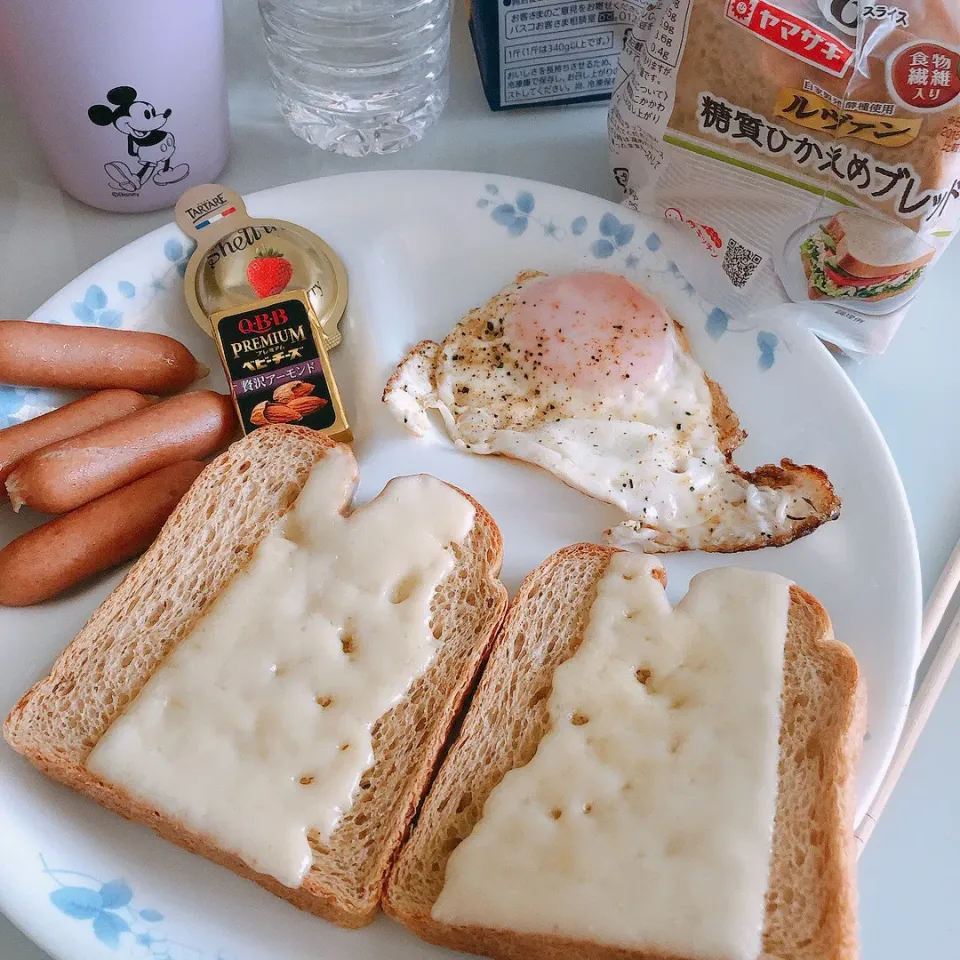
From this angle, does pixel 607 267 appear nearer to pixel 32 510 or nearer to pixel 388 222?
pixel 388 222

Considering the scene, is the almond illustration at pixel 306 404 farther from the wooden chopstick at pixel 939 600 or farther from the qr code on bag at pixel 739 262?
the wooden chopstick at pixel 939 600

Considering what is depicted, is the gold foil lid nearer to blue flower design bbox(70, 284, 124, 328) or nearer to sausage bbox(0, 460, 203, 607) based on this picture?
blue flower design bbox(70, 284, 124, 328)

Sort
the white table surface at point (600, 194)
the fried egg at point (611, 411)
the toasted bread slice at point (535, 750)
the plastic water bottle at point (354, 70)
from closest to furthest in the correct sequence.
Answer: the toasted bread slice at point (535, 750)
the white table surface at point (600, 194)
the fried egg at point (611, 411)
the plastic water bottle at point (354, 70)

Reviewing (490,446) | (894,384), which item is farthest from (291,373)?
(894,384)

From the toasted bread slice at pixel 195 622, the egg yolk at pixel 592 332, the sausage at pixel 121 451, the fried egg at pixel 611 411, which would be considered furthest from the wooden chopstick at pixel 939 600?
the sausage at pixel 121 451

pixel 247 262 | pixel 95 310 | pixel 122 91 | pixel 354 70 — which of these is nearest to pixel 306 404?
pixel 247 262

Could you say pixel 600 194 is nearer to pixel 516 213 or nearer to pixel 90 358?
pixel 516 213
